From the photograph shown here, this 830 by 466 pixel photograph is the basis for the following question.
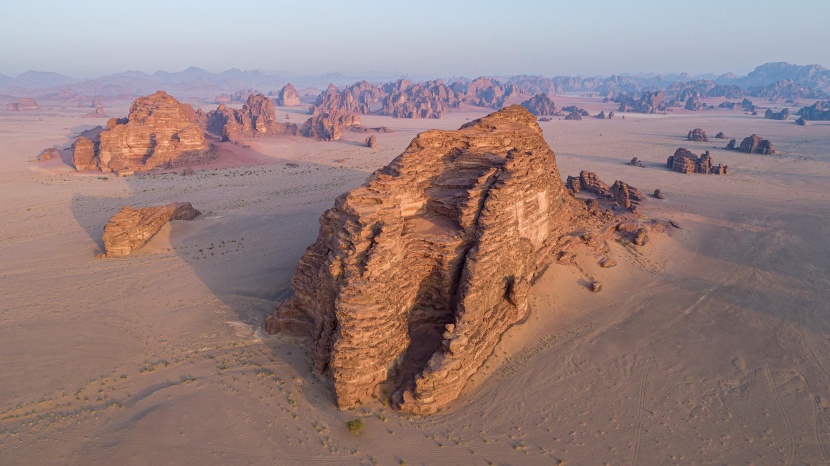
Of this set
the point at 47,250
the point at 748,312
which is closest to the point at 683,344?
the point at 748,312

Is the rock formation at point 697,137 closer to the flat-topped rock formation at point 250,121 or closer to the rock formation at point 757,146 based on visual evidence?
the rock formation at point 757,146

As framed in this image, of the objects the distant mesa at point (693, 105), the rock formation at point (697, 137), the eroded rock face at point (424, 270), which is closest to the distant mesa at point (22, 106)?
the eroded rock face at point (424, 270)

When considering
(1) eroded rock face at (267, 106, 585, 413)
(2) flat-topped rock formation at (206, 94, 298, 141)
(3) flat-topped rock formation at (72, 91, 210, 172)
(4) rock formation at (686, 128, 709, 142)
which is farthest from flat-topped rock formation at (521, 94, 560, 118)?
(1) eroded rock face at (267, 106, 585, 413)

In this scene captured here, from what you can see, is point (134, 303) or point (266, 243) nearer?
point (134, 303)

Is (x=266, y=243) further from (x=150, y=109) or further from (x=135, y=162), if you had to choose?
(x=150, y=109)

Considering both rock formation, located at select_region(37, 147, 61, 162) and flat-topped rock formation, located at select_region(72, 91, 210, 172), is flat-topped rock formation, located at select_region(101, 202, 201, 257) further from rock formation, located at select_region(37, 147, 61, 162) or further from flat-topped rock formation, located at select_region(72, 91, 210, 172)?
rock formation, located at select_region(37, 147, 61, 162)

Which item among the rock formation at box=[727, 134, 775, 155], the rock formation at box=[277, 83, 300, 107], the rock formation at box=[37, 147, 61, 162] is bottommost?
the rock formation at box=[37, 147, 61, 162]

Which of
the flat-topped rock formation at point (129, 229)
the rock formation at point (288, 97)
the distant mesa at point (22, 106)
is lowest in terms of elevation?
the flat-topped rock formation at point (129, 229)
